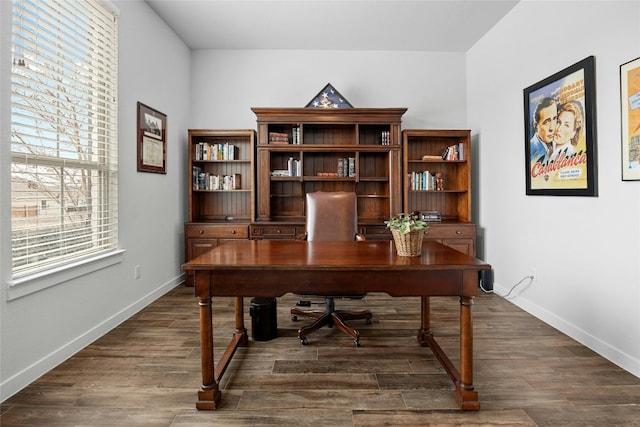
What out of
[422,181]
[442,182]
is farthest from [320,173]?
[442,182]

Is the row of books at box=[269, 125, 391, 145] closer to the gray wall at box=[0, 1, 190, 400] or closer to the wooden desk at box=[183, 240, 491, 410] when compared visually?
the gray wall at box=[0, 1, 190, 400]

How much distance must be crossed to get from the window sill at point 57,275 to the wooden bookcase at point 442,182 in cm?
304

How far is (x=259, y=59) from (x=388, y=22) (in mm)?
1659

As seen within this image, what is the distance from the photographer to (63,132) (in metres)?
2.25

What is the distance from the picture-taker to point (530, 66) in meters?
3.06

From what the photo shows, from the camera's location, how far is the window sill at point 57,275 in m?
1.83

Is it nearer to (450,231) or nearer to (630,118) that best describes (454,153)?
(450,231)

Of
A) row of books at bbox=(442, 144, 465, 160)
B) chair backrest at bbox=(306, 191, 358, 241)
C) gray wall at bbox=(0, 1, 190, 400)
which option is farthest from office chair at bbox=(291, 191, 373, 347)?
row of books at bbox=(442, 144, 465, 160)

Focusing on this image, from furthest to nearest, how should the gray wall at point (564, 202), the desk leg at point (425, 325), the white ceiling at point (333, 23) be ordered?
the white ceiling at point (333, 23), the desk leg at point (425, 325), the gray wall at point (564, 202)

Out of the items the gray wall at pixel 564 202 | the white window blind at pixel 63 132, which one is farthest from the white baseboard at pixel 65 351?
the gray wall at pixel 564 202

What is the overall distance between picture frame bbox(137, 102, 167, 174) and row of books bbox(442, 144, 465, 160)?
3196 mm

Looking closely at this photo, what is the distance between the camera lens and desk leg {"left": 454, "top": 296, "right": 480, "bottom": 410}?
1.68 m

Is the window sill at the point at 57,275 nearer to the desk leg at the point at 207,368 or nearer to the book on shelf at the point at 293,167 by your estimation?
the desk leg at the point at 207,368

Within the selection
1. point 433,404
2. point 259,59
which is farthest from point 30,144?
point 259,59
